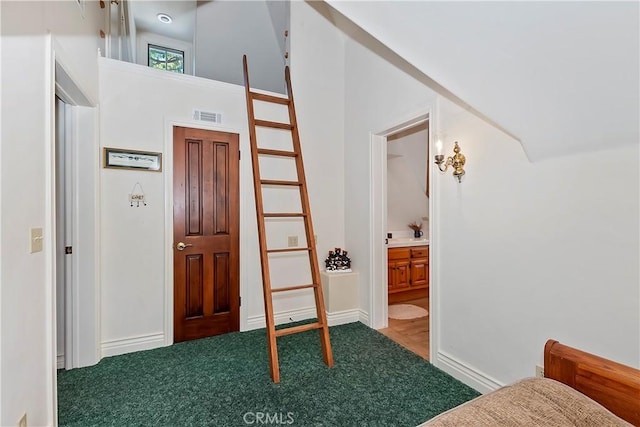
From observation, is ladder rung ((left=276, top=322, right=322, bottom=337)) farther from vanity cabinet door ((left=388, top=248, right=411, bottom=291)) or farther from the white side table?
vanity cabinet door ((left=388, top=248, right=411, bottom=291))

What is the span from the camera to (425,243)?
14.6 feet

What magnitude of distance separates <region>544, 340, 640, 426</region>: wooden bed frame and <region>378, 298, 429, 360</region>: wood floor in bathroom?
1.39 m

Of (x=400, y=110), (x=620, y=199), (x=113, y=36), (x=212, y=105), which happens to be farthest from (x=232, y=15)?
(x=620, y=199)

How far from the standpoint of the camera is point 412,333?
3.12 metres

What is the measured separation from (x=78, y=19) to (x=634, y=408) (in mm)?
3600

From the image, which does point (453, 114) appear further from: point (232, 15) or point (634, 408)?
point (232, 15)

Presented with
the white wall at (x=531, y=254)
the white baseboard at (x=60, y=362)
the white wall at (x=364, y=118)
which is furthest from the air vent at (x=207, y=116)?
the white baseboard at (x=60, y=362)

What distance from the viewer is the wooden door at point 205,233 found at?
9.40 feet

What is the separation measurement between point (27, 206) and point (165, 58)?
4292mm

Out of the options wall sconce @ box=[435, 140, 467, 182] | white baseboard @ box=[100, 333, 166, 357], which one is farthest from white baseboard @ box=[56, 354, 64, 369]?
wall sconce @ box=[435, 140, 467, 182]

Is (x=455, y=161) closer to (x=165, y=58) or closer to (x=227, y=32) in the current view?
(x=227, y=32)

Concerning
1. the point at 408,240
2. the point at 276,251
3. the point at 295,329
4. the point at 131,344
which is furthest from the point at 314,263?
the point at 408,240

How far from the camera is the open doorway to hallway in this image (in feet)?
10.9

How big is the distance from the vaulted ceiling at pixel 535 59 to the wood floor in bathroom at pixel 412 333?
1.90m
